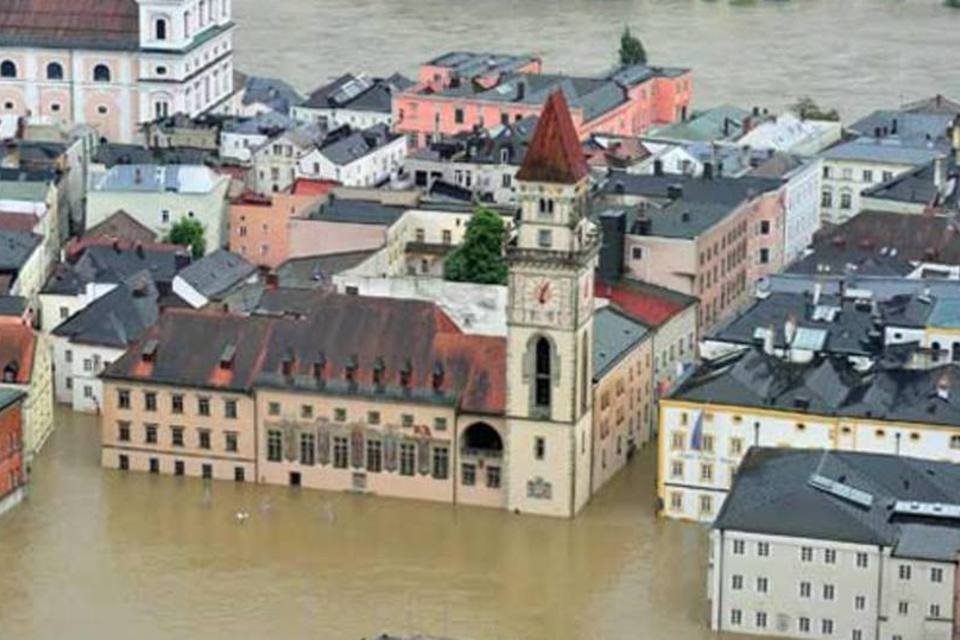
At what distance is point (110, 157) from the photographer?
154 ft

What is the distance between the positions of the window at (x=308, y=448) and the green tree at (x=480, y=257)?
613 cm

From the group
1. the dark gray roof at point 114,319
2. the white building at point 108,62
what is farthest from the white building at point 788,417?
the white building at point 108,62

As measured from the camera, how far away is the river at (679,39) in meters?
64.5

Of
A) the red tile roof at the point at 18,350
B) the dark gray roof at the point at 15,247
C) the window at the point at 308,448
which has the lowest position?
the window at the point at 308,448

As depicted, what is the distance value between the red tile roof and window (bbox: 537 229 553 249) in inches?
262

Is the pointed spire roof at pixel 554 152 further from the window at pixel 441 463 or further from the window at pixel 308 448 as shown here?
the window at pixel 308 448

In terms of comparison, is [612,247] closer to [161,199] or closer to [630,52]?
[161,199]

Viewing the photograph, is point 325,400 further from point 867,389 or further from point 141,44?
point 141,44

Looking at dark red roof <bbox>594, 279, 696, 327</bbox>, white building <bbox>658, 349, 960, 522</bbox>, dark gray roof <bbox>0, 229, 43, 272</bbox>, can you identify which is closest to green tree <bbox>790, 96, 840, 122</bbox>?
dark red roof <bbox>594, 279, 696, 327</bbox>

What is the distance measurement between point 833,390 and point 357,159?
50.3ft

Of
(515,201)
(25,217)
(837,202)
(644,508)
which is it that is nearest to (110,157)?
(25,217)

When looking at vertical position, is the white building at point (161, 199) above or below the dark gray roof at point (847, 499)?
above

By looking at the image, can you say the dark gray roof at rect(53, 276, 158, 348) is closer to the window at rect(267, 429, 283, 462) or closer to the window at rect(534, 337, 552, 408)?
the window at rect(267, 429, 283, 462)

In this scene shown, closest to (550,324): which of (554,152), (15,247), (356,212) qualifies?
(554,152)
